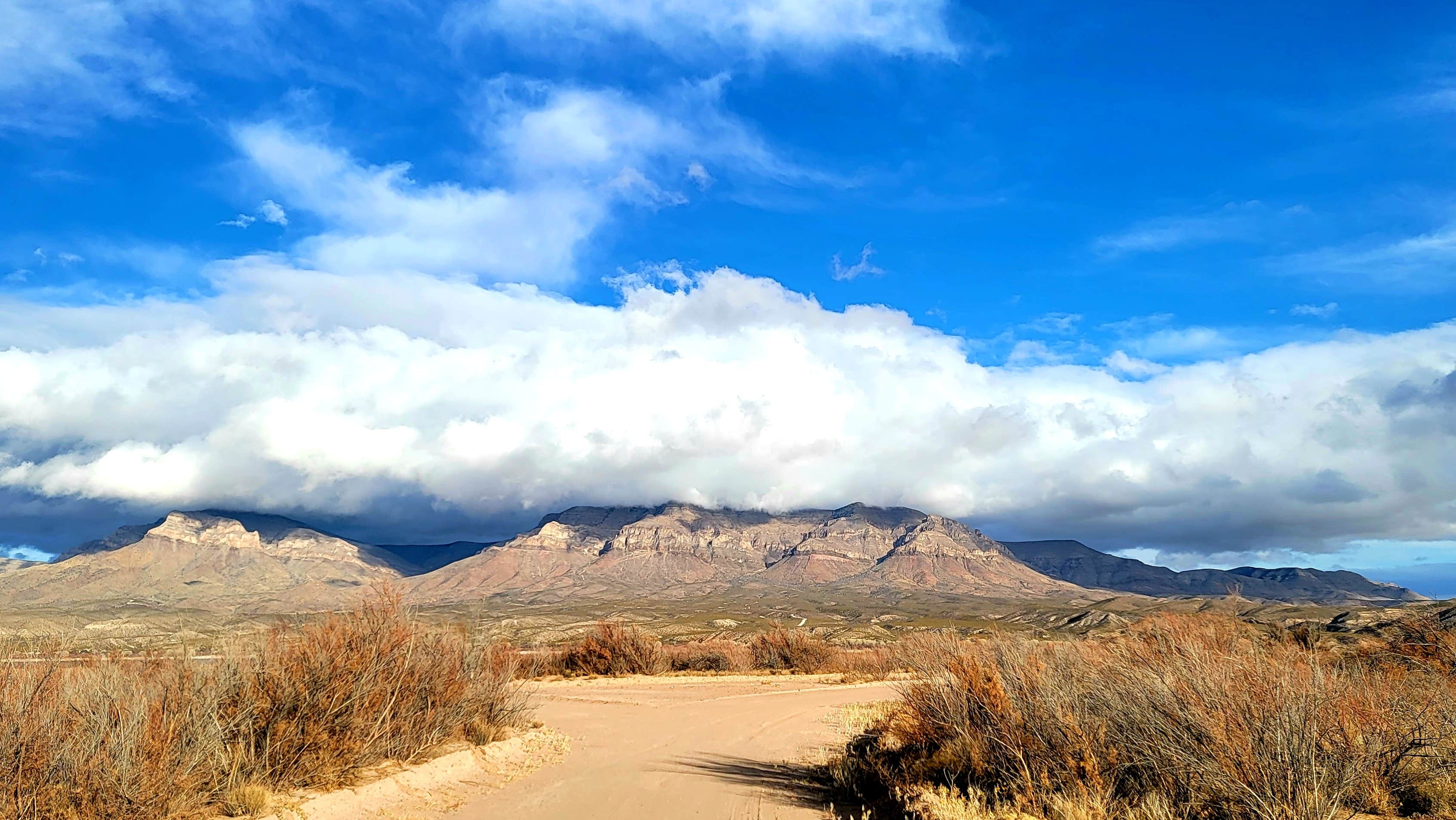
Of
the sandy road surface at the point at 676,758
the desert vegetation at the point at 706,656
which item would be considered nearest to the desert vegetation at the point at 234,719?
the sandy road surface at the point at 676,758

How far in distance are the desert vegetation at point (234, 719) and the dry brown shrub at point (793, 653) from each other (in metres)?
27.1

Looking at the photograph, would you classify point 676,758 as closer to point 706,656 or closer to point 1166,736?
point 1166,736

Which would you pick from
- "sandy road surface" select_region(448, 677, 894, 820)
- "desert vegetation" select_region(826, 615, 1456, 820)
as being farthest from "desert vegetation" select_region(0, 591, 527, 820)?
"desert vegetation" select_region(826, 615, 1456, 820)

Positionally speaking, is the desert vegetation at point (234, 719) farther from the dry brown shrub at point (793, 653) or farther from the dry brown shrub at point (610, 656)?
the dry brown shrub at point (793, 653)

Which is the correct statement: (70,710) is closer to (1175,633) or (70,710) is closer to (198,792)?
(198,792)

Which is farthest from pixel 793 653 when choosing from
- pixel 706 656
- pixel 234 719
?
pixel 234 719

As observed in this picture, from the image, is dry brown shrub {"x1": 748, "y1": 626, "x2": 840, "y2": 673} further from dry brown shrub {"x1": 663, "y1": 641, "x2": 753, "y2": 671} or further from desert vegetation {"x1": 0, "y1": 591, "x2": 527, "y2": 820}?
desert vegetation {"x1": 0, "y1": 591, "x2": 527, "y2": 820}

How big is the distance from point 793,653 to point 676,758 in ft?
86.9

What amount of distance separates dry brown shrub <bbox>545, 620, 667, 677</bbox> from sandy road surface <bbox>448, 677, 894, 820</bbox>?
22.6 ft

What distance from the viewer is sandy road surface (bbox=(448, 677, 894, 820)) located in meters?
11.7

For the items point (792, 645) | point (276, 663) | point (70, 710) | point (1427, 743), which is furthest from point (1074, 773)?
point (792, 645)

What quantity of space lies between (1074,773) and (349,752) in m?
9.10

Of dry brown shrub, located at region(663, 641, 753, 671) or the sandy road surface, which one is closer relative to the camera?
the sandy road surface

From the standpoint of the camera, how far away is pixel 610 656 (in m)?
36.2
